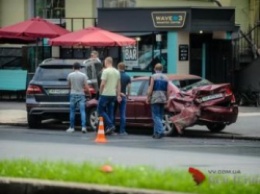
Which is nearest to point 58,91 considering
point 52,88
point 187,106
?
point 52,88

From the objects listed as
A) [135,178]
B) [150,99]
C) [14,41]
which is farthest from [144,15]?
[135,178]

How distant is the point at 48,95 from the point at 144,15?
774 centimetres

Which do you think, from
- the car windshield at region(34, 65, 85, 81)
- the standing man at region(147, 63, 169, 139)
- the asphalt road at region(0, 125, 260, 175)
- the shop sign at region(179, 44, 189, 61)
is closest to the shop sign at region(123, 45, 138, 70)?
the shop sign at region(179, 44, 189, 61)

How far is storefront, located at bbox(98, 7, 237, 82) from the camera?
25219 mm

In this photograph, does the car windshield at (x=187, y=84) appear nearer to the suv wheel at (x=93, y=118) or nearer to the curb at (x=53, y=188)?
the suv wheel at (x=93, y=118)

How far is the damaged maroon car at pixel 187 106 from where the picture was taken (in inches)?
669

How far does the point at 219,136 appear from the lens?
1755 centimetres

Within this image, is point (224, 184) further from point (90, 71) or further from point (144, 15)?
point (144, 15)

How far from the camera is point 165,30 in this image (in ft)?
83.3

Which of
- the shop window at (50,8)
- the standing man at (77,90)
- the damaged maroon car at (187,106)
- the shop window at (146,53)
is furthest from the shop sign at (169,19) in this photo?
the standing man at (77,90)

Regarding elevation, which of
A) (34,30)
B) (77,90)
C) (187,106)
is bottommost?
(187,106)

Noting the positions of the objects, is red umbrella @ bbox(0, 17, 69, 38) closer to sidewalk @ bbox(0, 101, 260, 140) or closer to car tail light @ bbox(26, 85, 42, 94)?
sidewalk @ bbox(0, 101, 260, 140)

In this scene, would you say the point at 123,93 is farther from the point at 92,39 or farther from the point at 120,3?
the point at 120,3

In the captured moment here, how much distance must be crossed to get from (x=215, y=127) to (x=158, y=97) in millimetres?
2403
